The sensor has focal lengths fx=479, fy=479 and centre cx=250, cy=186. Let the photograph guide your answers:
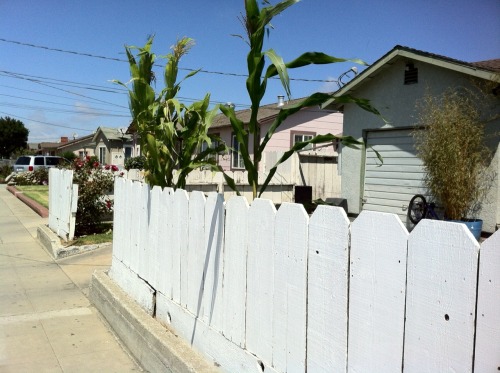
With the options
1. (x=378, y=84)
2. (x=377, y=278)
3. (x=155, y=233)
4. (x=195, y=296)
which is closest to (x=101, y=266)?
(x=155, y=233)

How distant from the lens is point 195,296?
3846mm

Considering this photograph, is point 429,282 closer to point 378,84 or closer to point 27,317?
point 27,317

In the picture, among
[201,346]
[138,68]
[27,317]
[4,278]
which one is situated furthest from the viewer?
[4,278]

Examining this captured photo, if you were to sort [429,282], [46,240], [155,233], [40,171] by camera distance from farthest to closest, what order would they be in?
1. [40,171]
2. [46,240]
3. [155,233]
4. [429,282]

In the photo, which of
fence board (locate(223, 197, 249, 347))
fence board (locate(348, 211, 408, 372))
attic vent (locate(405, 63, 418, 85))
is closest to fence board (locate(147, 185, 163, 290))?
fence board (locate(223, 197, 249, 347))

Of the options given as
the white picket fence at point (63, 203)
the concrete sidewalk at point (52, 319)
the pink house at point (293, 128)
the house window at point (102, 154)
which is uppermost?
the pink house at point (293, 128)

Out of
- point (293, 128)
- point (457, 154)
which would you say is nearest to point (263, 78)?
point (457, 154)

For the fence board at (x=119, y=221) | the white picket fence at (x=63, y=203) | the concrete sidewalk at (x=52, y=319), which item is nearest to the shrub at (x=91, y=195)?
the white picket fence at (x=63, y=203)

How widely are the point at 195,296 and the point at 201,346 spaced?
0.39 metres

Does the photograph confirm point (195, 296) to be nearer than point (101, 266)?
Yes

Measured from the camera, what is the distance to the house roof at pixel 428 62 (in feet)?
27.7

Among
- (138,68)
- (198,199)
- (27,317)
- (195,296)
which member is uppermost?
(138,68)

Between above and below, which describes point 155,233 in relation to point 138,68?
below

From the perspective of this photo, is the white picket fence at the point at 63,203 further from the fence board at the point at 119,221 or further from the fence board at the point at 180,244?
the fence board at the point at 180,244
